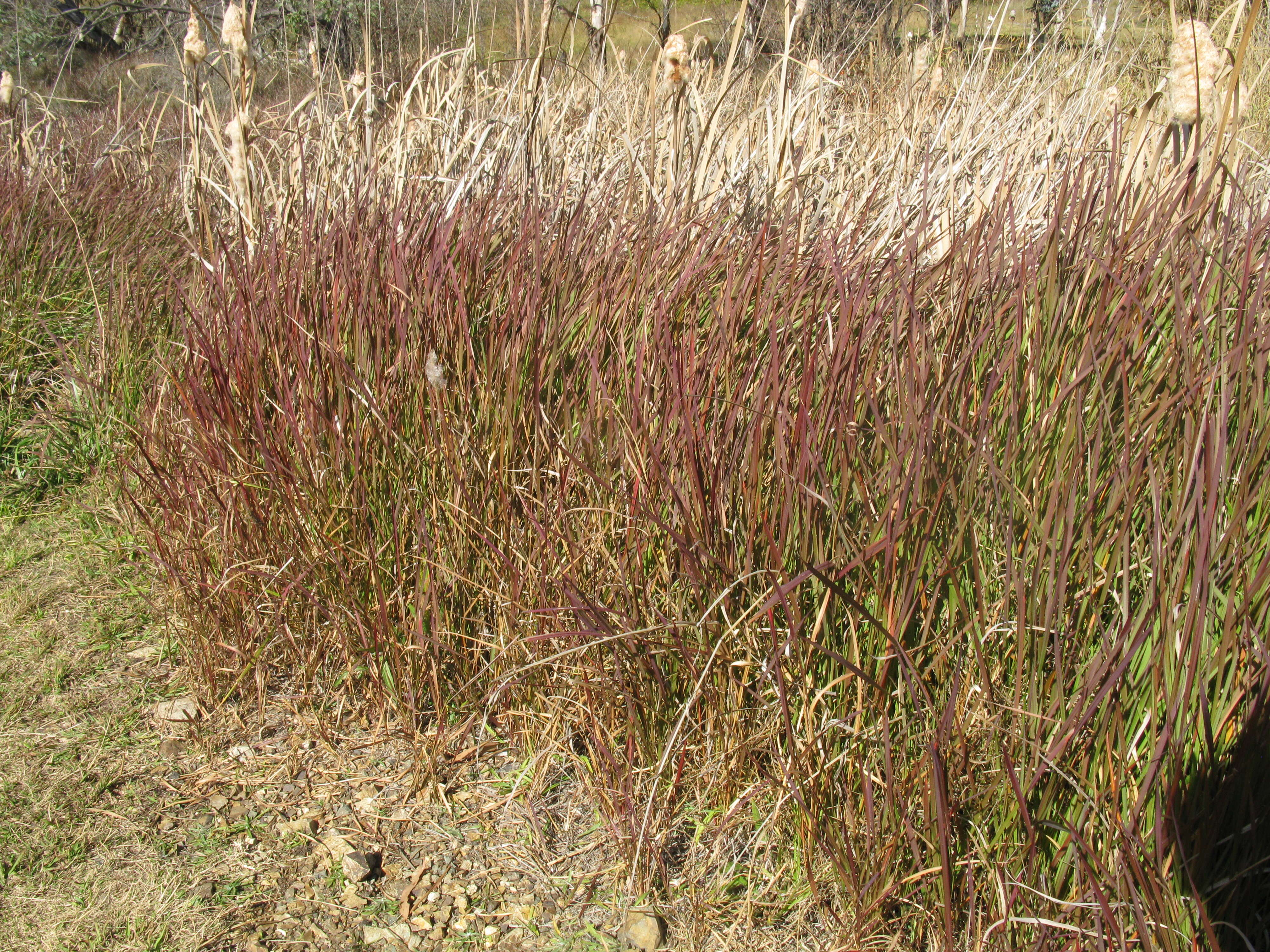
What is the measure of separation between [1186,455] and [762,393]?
627mm

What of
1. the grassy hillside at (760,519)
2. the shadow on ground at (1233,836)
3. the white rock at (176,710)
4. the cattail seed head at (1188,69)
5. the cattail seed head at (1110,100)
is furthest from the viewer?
the cattail seed head at (1110,100)

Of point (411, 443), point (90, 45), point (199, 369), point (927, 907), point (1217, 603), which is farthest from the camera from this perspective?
point (90, 45)

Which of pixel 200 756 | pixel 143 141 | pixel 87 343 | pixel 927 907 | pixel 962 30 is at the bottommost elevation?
pixel 200 756

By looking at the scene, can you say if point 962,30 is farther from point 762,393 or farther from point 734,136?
point 762,393

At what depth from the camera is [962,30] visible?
12.8 feet

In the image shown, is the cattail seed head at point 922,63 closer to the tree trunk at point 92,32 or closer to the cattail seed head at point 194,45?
the cattail seed head at point 194,45

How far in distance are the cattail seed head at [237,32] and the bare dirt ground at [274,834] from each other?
150 cm

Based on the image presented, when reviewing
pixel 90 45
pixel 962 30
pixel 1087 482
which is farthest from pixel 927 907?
pixel 90 45

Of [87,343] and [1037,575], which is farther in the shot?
[87,343]

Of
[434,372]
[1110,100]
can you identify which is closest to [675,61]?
[434,372]

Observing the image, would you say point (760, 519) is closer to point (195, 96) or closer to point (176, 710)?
point (176, 710)

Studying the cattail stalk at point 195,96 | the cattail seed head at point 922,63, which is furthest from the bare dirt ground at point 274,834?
the cattail seed head at point 922,63

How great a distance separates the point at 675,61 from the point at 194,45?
1.30m

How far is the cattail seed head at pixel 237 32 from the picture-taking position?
2.46 m
